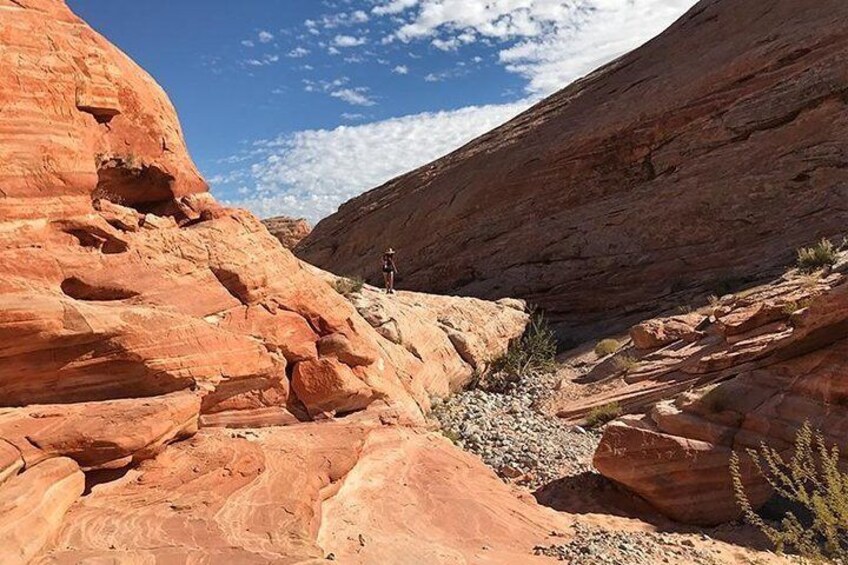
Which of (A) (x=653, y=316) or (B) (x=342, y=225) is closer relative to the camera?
(A) (x=653, y=316)

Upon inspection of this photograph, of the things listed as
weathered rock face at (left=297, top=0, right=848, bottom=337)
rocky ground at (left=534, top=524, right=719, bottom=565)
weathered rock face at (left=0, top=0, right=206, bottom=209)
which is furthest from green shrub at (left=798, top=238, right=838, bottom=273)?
weathered rock face at (left=0, top=0, right=206, bottom=209)

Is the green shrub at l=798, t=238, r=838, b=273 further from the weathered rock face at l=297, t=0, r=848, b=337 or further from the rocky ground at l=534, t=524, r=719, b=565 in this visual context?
the rocky ground at l=534, t=524, r=719, b=565

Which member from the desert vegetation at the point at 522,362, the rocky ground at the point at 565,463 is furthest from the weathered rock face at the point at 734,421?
the desert vegetation at the point at 522,362

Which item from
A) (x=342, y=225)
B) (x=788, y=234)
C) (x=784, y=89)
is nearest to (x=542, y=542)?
(x=788, y=234)

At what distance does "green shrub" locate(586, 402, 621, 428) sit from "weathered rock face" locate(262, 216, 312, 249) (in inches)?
1330

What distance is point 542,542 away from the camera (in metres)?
8.45

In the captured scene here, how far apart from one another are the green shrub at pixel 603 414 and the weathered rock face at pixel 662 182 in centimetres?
718

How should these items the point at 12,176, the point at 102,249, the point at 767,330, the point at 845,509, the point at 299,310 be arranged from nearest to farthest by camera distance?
the point at 845,509, the point at 12,176, the point at 102,249, the point at 299,310, the point at 767,330

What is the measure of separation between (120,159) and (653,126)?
22968mm

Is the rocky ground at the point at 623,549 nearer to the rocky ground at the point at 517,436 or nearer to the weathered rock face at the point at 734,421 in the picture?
the weathered rock face at the point at 734,421

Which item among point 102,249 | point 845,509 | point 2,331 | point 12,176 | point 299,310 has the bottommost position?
point 845,509

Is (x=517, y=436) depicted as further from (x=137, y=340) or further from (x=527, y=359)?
(x=137, y=340)

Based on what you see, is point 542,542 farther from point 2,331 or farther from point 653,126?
point 653,126

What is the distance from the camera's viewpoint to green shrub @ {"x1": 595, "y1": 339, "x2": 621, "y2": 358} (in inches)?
709
